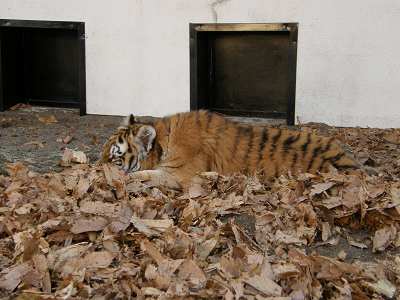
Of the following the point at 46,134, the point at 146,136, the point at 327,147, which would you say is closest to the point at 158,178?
the point at 146,136

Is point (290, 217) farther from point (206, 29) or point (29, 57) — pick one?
point (29, 57)

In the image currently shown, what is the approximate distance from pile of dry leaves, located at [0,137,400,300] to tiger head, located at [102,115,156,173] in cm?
40

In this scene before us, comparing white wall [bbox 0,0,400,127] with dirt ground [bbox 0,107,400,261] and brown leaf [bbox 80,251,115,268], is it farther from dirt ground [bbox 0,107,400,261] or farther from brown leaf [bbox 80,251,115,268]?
brown leaf [bbox 80,251,115,268]

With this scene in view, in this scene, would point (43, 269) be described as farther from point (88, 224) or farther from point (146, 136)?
point (146, 136)

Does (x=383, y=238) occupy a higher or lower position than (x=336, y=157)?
lower

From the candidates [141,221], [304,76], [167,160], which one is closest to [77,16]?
[304,76]

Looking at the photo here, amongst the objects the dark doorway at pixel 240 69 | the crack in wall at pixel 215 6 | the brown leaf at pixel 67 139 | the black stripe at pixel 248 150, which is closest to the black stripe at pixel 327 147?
the black stripe at pixel 248 150

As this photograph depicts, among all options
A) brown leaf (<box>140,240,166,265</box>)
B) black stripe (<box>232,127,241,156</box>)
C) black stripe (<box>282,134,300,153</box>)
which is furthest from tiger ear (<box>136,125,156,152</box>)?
brown leaf (<box>140,240,166,265</box>)

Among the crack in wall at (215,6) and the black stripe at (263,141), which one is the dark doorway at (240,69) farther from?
the black stripe at (263,141)

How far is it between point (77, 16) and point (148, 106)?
1304 millimetres

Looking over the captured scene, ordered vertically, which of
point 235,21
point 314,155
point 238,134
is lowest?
point 314,155

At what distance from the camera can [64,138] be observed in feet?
21.9

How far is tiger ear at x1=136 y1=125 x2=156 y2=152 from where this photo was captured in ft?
15.1

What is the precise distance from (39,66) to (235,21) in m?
2.65
